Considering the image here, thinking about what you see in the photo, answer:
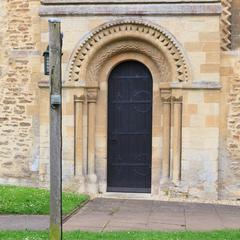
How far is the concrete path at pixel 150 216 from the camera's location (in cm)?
848

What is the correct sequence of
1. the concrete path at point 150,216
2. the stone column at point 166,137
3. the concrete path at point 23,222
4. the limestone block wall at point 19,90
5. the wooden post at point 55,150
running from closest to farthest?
the wooden post at point 55,150 → the concrete path at point 23,222 → the concrete path at point 150,216 → the stone column at point 166,137 → the limestone block wall at point 19,90

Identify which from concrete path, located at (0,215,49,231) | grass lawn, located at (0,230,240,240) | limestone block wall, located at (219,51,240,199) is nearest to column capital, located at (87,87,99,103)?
limestone block wall, located at (219,51,240,199)

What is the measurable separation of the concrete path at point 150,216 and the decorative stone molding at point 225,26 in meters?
3.67

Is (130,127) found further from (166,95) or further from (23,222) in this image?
(23,222)

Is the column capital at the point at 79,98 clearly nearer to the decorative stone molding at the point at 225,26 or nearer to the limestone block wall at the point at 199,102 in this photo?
the limestone block wall at the point at 199,102

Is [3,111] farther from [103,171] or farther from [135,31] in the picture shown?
[135,31]

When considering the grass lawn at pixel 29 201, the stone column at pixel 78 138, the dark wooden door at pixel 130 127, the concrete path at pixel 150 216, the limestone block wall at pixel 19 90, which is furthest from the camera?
the limestone block wall at pixel 19 90

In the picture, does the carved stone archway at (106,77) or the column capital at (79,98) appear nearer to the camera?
the carved stone archway at (106,77)

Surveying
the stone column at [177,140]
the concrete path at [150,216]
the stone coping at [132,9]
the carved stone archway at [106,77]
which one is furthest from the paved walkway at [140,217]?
the stone coping at [132,9]

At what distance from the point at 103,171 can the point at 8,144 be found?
2468mm

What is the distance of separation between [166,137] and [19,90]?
148 inches

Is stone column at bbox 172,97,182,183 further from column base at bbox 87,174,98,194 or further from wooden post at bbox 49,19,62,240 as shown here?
wooden post at bbox 49,19,62,240

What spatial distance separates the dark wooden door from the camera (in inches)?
479

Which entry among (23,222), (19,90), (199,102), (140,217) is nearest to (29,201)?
(23,222)
